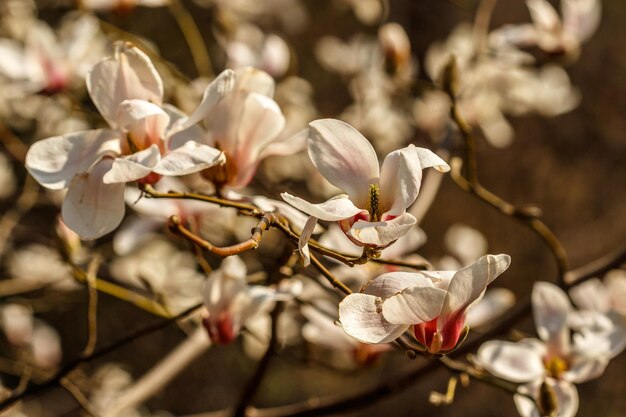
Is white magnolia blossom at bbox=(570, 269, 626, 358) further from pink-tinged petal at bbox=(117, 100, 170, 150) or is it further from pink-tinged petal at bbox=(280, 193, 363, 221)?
pink-tinged petal at bbox=(117, 100, 170, 150)

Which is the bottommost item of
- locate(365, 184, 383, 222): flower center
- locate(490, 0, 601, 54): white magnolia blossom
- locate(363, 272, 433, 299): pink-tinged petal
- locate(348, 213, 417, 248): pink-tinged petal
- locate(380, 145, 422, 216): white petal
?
locate(490, 0, 601, 54): white magnolia blossom

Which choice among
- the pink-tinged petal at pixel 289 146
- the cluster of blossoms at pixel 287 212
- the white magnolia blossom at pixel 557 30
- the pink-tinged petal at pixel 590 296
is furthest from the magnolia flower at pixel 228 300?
the white magnolia blossom at pixel 557 30

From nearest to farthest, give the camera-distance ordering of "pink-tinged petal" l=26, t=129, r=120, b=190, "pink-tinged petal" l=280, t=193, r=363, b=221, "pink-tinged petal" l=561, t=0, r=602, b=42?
1. "pink-tinged petal" l=280, t=193, r=363, b=221
2. "pink-tinged petal" l=26, t=129, r=120, b=190
3. "pink-tinged petal" l=561, t=0, r=602, b=42

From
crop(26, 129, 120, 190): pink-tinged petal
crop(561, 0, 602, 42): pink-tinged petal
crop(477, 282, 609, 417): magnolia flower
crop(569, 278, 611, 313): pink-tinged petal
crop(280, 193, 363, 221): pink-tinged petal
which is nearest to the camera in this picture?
crop(280, 193, 363, 221): pink-tinged petal

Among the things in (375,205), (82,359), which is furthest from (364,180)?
(82,359)

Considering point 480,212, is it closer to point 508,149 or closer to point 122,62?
point 508,149

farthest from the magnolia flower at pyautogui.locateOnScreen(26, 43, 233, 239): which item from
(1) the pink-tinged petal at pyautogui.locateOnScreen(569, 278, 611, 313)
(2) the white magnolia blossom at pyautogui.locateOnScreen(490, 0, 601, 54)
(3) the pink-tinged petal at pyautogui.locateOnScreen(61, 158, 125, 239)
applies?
(2) the white magnolia blossom at pyautogui.locateOnScreen(490, 0, 601, 54)
